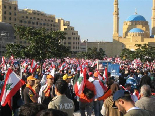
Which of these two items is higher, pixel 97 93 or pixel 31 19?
pixel 31 19

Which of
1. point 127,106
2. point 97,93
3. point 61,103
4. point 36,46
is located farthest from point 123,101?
point 36,46

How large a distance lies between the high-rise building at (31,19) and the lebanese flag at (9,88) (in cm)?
7420

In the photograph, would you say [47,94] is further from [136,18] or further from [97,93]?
[136,18]

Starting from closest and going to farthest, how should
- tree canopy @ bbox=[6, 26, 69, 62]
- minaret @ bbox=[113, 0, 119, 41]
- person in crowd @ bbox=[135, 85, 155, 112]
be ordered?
person in crowd @ bbox=[135, 85, 155, 112]
tree canopy @ bbox=[6, 26, 69, 62]
minaret @ bbox=[113, 0, 119, 41]

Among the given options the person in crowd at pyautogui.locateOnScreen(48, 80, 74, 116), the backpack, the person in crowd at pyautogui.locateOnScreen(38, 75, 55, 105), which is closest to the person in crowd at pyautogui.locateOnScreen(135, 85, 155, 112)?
the person in crowd at pyautogui.locateOnScreen(48, 80, 74, 116)

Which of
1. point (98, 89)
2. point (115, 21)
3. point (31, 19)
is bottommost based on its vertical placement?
point (98, 89)

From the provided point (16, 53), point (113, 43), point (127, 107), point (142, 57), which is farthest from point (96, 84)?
point (113, 43)

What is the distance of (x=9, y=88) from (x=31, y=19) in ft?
284

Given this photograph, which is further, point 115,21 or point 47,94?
point 115,21

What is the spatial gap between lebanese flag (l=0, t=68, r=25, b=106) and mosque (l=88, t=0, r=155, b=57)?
331 feet

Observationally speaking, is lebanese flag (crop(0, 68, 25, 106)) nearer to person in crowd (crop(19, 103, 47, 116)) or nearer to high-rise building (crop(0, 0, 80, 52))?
person in crowd (crop(19, 103, 47, 116))

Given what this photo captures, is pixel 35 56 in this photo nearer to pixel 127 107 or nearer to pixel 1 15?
pixel 127 107

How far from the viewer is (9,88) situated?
261 inches

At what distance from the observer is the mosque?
356 feet
